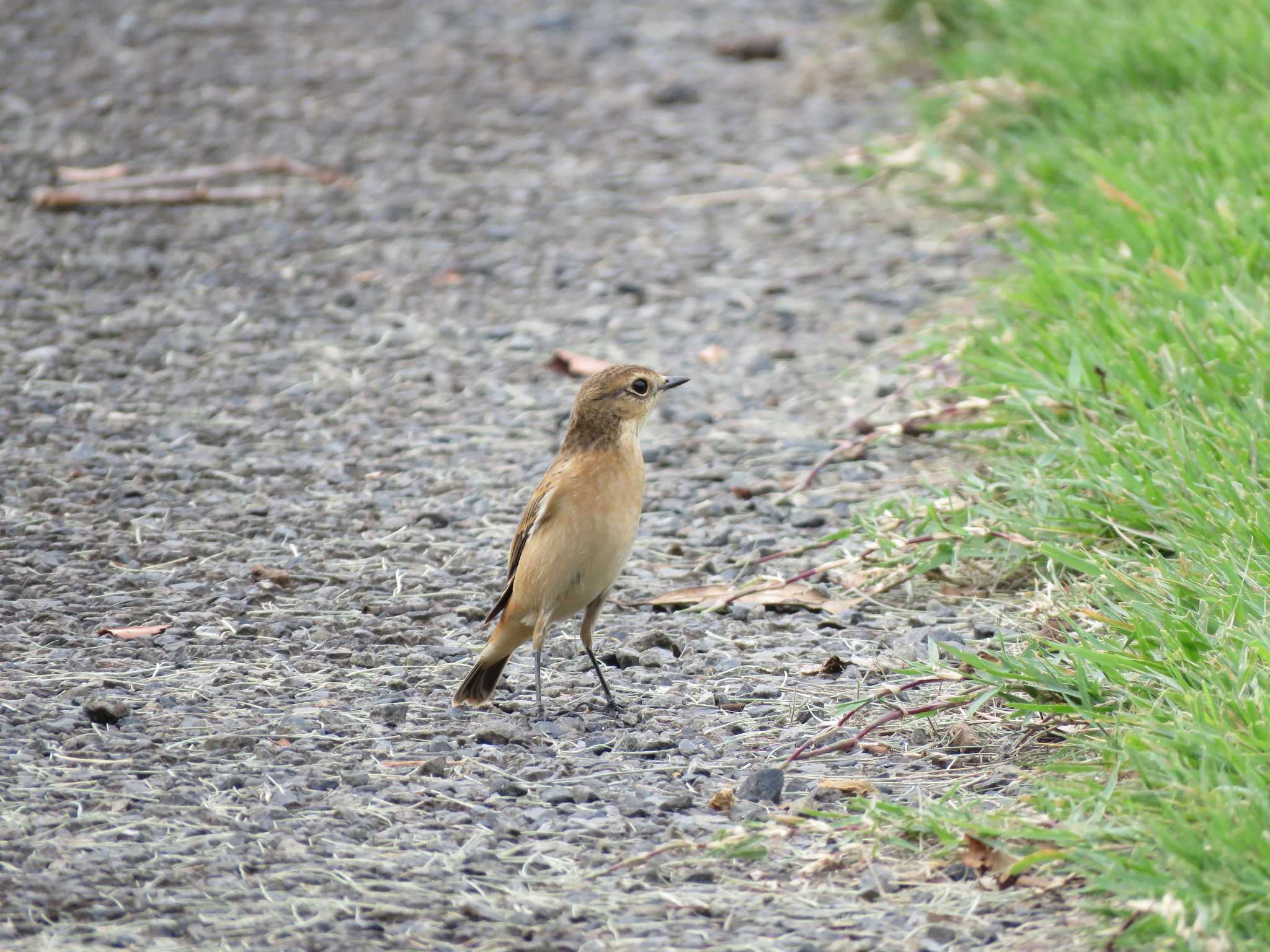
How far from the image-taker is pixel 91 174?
9.15 m

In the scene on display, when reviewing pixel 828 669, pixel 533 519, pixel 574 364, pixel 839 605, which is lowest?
pixel 574 364

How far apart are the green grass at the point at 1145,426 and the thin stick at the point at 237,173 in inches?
143

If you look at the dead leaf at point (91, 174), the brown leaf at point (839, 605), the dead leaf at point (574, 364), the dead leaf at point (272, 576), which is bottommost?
the dead leaf at point (574, 364)

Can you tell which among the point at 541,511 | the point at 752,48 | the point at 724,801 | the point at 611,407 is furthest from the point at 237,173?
the point at 724,801

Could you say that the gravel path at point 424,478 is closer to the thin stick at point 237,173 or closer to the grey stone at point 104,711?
the grey stone at point 104,711

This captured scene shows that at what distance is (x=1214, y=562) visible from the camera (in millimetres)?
4293

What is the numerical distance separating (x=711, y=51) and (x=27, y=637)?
8302 millimetres

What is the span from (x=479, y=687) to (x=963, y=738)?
1361 millimetres

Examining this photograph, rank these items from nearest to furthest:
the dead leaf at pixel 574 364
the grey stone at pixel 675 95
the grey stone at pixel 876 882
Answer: the grey stone at pixel 876 882 → the dead leaf at pixel 574 364 → the grey stone at pixel 675 95

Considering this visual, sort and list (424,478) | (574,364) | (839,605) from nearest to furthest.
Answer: (839,605), (424,478), (574,364)

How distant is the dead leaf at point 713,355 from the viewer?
734cm

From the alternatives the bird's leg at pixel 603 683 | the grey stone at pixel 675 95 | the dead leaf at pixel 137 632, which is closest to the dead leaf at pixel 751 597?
the bird's leg at pixel 603 683

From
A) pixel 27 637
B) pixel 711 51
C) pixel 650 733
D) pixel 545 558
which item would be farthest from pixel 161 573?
pixel 711 51

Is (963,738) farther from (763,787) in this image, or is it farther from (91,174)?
(91,174)
